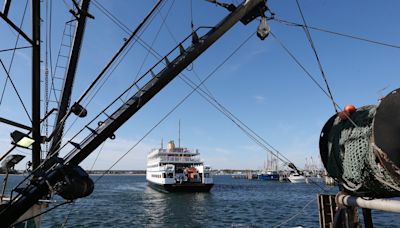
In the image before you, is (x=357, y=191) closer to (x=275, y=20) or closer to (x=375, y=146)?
(x=375, y=146)

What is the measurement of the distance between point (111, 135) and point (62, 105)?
316 centimetres

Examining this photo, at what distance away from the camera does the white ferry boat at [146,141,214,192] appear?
58469 mm

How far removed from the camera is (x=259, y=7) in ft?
31.2

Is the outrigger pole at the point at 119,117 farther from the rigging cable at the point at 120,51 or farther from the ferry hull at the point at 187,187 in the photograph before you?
the ferry hull at the point at 187,187

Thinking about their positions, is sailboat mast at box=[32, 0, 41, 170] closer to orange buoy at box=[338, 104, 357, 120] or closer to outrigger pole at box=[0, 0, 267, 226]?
outrigger pole at box=[0, 0, 267, 226]

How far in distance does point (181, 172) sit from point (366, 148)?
64761mm

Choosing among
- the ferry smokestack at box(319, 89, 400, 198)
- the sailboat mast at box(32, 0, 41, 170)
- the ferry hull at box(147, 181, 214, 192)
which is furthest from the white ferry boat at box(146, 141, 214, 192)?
the ferry smokestack at box(319, 89, 400, 198)

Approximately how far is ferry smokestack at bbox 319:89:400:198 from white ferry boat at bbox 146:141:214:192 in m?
52.8

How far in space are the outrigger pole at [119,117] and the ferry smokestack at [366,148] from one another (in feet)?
14.5

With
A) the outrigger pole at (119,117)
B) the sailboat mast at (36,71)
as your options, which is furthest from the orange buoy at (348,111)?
the sailboat mast at (36,71)

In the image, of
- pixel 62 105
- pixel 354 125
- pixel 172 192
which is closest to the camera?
pixel 354 125

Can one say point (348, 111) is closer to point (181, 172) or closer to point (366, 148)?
point (366, 148)

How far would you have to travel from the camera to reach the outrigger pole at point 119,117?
8.28 meters

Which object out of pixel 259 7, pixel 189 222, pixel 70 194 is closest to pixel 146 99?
pixel 70 194
